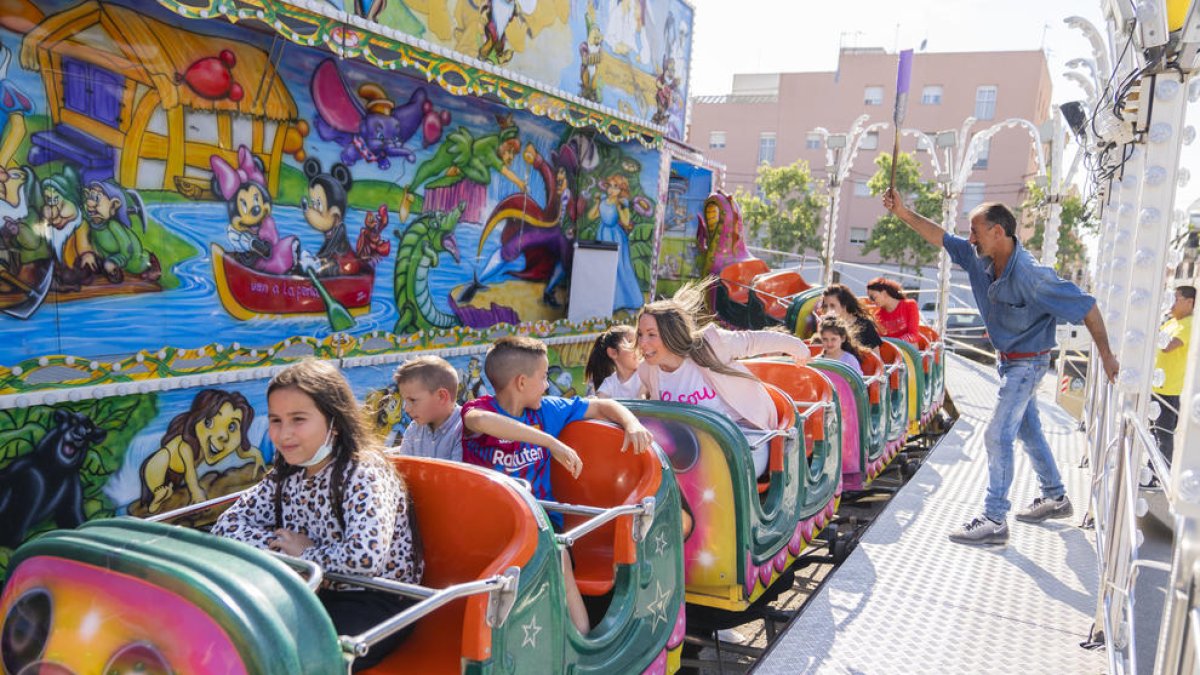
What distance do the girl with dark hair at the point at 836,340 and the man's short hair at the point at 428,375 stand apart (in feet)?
10.3

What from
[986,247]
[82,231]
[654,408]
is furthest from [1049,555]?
[82,231]

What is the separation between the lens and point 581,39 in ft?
22.1

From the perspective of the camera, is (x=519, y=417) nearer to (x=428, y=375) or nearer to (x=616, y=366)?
(x=428, y=375)

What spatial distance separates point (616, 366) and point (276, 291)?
205cm

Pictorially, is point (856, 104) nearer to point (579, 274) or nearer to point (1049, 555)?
point (579, 274)

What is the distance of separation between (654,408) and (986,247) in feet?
6.55

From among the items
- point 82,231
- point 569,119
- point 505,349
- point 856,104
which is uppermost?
point 856,104

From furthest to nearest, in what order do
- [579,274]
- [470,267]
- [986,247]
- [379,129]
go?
[579,274] < [470,267] < [379,129] < [986,247]

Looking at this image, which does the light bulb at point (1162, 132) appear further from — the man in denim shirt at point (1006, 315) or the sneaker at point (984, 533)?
the sneaker at point (984, 533)

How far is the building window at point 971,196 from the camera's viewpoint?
3365cm

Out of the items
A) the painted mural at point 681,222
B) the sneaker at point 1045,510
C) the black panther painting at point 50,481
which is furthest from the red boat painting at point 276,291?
the painted mural at point 681,222

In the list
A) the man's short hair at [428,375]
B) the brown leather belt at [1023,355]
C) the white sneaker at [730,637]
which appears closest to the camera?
the man's short hair at [428,375]

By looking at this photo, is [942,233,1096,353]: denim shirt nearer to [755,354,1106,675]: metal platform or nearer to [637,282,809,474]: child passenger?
[755,354,1106,675]: metal platform

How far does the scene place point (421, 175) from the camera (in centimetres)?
559
